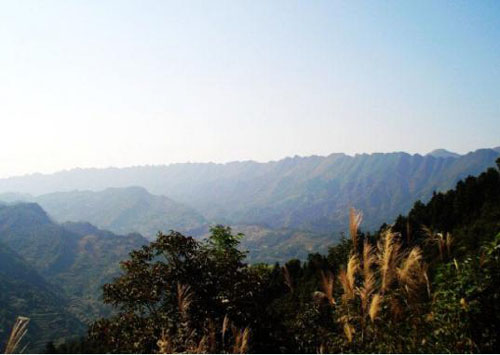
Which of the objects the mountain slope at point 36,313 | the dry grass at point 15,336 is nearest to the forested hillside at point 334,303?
the dry grass at point 15,336

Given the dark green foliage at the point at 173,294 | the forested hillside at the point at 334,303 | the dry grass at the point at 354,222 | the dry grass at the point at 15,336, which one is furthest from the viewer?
the dark green foliage at the point at 173,294

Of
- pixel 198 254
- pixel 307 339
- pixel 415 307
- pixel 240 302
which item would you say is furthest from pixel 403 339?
pixel 198 254

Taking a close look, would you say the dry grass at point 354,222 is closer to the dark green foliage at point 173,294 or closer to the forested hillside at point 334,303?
the forested hillside at point 334,303

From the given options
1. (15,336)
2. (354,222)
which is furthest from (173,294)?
(15,336)

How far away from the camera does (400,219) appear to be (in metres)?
39.4

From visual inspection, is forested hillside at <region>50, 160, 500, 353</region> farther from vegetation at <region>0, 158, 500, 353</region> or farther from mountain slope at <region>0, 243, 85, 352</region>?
mountain slope at <region>0, 243, 85, 352</region>

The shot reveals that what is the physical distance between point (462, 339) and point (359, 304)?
116cm

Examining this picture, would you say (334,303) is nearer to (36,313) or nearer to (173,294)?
(173,294)

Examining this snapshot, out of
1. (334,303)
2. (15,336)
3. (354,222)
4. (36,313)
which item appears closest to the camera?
(15,336)

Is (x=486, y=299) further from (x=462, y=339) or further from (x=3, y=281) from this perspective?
Answer: (x=3, y=281)

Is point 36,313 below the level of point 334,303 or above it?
below

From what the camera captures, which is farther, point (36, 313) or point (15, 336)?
point (36, 313)

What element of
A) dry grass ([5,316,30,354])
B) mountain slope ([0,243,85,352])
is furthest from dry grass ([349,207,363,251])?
mountain slope ([0,243,85,352])

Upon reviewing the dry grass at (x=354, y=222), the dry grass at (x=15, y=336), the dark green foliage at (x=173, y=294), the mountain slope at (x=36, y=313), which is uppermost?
the dry grass at (x=354, y=222)
